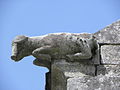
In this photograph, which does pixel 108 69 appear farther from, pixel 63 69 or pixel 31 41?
pixel 31 41

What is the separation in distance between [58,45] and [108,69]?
35.8 inches

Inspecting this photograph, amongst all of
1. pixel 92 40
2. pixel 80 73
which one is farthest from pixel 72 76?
pixel 92 40

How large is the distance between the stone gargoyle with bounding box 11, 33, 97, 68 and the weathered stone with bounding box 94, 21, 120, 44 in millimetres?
278

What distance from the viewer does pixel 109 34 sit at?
29.6 ft

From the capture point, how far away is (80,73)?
8.58 meters

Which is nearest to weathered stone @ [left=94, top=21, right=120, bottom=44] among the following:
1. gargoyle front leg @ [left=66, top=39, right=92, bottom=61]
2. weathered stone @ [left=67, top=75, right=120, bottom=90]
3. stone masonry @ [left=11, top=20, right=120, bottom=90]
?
stone masonry @ [left=11, top=20, right=120, bottom=90]

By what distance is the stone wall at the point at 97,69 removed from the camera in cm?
838

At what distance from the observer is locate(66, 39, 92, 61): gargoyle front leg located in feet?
28.1

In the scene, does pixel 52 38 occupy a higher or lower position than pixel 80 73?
higher

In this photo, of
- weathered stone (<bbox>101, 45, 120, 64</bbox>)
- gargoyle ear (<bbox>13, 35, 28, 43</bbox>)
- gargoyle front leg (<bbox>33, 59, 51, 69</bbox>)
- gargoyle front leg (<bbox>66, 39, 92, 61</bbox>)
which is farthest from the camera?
gargoyle front leg (<bbox>33, 59, 51, 69</bbox>)

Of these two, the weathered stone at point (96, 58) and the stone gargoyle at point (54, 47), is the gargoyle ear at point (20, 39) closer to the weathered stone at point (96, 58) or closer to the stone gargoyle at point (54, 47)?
the stone gargoyle at point (54, 47)

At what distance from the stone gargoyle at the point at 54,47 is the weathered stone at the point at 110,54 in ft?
0.81

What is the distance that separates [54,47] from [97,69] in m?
0.79

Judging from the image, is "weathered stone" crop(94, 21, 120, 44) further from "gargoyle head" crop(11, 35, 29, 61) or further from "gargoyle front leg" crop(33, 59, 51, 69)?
"gargoyle head" crop(11, 35, 29, 61)
